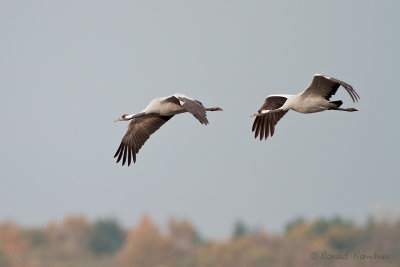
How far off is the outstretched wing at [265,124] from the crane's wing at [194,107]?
2356 millimetres

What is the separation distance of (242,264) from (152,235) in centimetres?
805

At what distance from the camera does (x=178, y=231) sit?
47562 mm

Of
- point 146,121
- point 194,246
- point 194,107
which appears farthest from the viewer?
point 194,246

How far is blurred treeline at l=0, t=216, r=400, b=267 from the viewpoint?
36844 millimetres

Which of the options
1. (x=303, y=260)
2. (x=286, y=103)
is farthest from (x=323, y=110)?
(x=303, y=260)

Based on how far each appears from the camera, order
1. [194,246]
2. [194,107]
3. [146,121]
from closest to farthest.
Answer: [194,107]
[146,121]
[194,246]

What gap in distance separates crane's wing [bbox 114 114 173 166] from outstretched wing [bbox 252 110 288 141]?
1826mm

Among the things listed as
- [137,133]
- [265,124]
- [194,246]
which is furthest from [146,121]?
[194,246]

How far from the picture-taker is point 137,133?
17.6m

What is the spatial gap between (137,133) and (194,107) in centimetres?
283

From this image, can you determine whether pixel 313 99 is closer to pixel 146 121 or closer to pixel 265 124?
pixel 265 124

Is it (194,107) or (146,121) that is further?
(146,121)

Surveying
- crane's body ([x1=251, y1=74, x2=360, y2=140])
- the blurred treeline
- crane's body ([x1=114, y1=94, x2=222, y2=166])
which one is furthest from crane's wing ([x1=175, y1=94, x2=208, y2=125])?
the blurred treeline

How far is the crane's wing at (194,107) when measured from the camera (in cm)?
1442
